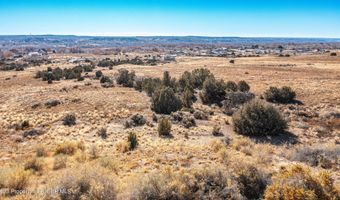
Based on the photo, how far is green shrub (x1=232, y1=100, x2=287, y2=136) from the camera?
20953mm

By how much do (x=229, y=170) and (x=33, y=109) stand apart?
987 inches

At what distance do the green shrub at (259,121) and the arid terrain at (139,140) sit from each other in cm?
63

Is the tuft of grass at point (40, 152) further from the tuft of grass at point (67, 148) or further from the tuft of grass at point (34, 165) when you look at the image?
the tuft of grass at point (34, 165)

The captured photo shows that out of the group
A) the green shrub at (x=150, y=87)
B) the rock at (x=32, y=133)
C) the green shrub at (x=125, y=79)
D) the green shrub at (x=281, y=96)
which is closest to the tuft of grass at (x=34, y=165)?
the rock at (x=32, y=133)

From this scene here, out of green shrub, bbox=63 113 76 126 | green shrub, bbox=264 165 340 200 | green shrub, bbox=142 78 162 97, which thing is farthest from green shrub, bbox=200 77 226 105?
green shrub, bbox=264 165 340 200

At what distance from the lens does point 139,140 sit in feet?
65.0

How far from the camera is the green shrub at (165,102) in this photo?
29.2m

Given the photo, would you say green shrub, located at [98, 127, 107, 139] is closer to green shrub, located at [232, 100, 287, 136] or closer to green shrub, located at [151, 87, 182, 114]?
green shrub, located at [151, 87, 182, 114]

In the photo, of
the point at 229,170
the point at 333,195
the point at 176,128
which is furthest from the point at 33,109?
the point at 333,195

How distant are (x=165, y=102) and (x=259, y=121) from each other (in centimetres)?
1012

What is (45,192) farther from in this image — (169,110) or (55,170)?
(169,110)

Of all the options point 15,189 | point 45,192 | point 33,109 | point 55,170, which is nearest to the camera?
point 45,192

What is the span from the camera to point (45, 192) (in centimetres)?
1041

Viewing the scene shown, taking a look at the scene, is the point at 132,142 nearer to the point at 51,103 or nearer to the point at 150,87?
the point at 51,103
